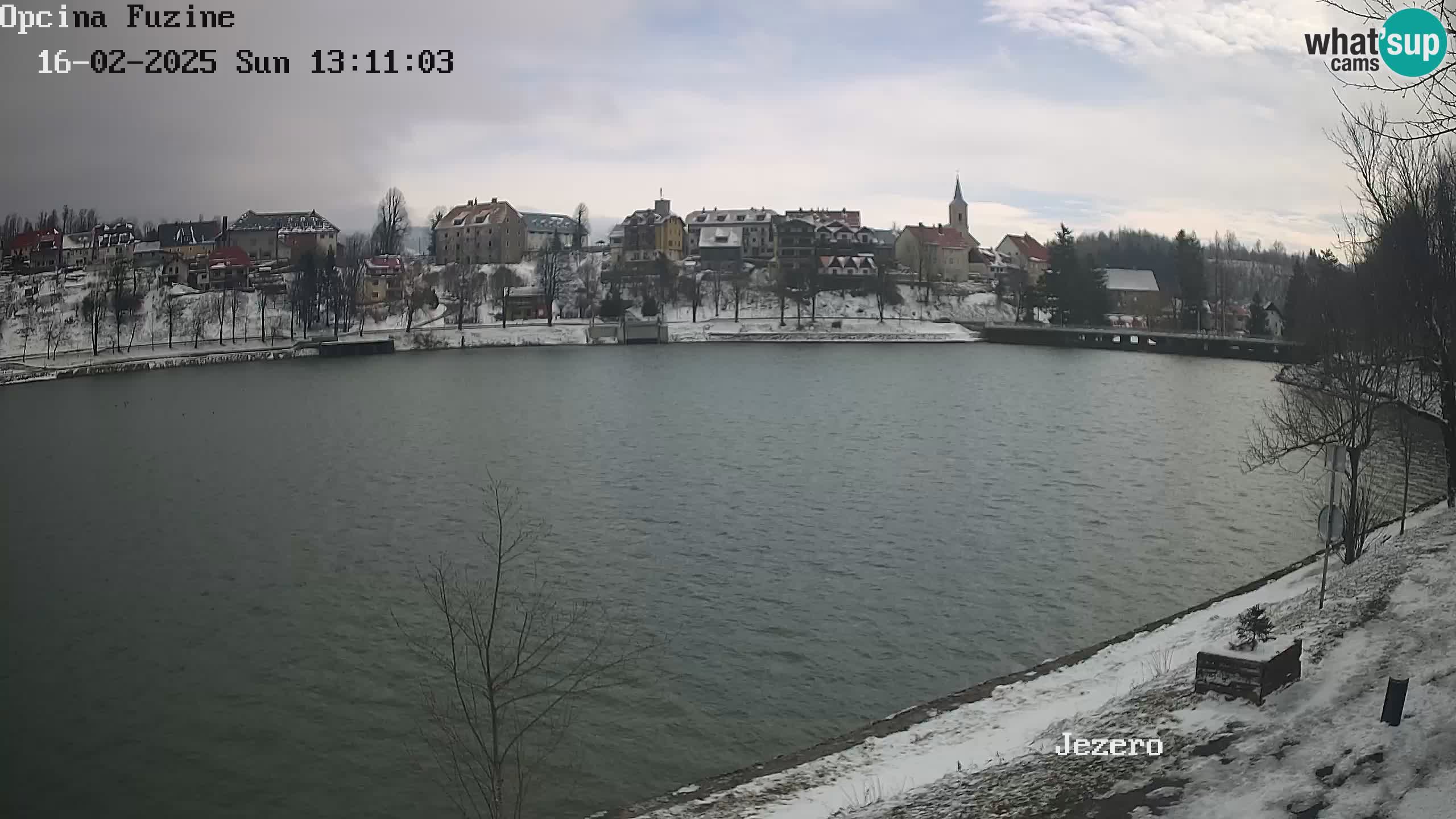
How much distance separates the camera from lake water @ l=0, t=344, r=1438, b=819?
16125 millimetres

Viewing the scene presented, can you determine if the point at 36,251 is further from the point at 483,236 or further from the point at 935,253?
the point at 935,253

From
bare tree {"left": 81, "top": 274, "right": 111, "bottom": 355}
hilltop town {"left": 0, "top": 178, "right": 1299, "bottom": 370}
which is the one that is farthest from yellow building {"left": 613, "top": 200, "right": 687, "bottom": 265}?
bare tree {"left": 81, "top": 274, "right": 111, "bottom": 355}

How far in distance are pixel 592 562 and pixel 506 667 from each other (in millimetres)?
12103

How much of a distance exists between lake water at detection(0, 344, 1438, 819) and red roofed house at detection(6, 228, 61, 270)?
78450 mm

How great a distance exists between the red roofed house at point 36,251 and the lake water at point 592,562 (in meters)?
78.4

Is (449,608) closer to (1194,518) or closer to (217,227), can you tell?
(1194,518)

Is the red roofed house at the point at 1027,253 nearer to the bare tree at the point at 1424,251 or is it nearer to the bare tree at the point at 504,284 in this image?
the bare tree at the point at 504,284

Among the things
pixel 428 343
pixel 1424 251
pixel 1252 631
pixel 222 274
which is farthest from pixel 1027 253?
pixel 1252 631

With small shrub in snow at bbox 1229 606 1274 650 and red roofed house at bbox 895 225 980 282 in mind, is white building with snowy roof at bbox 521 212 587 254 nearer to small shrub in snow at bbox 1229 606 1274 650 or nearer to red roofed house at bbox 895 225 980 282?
red roofed house at bbox 895 225 980 282

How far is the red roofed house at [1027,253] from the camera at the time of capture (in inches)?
6053

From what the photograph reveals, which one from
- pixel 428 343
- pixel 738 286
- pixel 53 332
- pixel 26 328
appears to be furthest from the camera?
pixel 738 286

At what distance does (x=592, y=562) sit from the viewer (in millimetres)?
25281

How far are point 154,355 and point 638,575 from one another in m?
75.7

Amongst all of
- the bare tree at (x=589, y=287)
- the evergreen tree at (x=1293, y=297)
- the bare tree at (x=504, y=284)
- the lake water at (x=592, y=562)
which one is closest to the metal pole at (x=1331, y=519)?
the lake water at (x=592, y=562)
